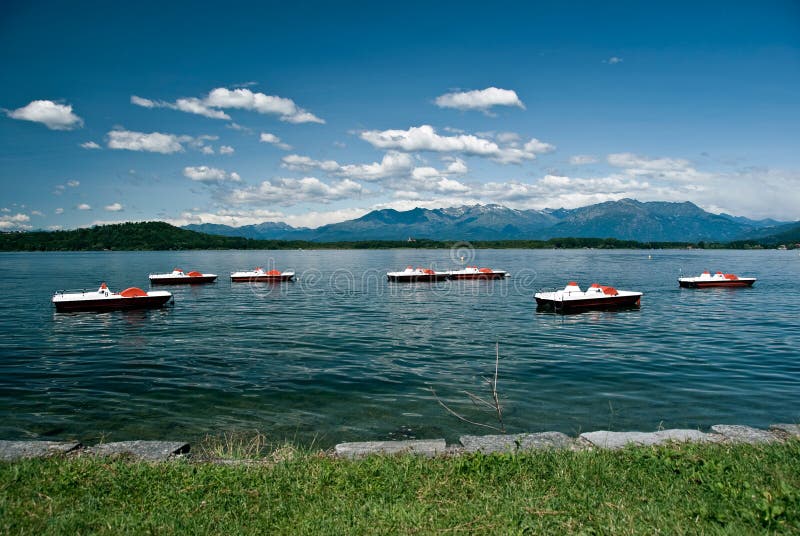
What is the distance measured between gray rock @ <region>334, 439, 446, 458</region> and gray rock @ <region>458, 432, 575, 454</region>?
644mm

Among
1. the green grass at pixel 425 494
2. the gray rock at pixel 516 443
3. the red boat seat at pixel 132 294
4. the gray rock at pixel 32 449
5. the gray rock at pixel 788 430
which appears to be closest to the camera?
the green grass at pixel 425 494

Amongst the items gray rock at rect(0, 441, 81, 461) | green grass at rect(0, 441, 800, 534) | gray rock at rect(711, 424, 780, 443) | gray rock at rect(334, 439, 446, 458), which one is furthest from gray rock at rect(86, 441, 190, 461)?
gray rock at rect(711, 424, 780, 443)

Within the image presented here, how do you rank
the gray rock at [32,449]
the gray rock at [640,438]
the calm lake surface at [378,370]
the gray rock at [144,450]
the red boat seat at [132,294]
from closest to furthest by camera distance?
1. the gray rock at [32,449]
2. the gray rock at [144,450]
3. the gray rock at [640,438]
4. the calm lake surface at [378,370]
5. the red boat seat at [132,294]

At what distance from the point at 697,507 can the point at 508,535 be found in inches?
110

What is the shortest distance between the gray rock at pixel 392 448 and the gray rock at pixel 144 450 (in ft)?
10.7

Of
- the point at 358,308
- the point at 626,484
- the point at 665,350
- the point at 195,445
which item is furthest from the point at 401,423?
the point at 358,308

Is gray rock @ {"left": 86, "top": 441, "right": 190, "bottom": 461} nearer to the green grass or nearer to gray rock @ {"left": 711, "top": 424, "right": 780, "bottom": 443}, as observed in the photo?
the green grass

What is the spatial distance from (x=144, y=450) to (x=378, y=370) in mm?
13099

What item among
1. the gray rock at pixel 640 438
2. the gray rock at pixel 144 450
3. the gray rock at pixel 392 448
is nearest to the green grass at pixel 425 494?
the gray rock at pixel 144 450

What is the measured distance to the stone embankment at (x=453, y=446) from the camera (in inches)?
362

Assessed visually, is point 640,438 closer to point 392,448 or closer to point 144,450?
point 392,448

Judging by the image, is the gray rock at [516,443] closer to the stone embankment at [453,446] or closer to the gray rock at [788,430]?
the stone embankment at [453,446]

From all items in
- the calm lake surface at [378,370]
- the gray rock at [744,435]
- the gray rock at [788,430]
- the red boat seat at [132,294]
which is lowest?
the calm lake surface at [378,370]

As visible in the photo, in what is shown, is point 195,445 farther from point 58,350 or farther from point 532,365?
point 58,350
